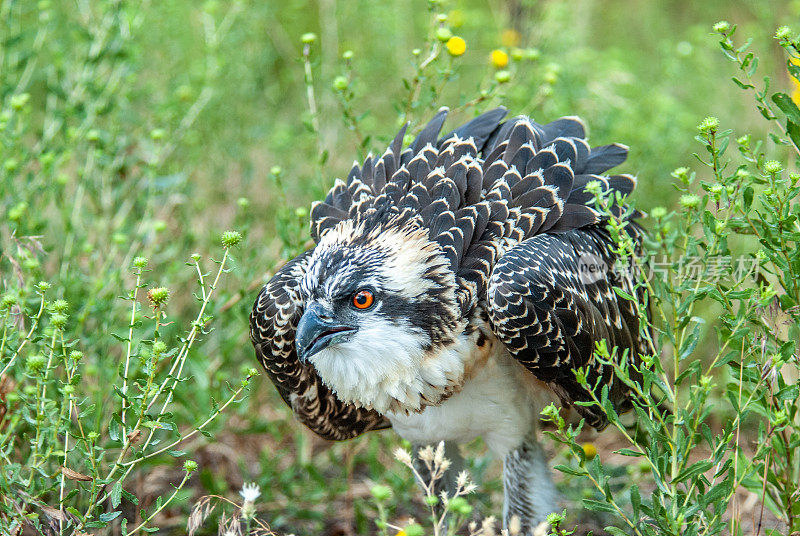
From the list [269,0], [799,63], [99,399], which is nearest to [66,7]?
[269,0]

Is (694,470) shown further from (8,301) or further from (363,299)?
(8,301)

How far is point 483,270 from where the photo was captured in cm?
326

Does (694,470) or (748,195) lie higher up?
(748,195)

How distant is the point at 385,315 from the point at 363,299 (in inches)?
4.2

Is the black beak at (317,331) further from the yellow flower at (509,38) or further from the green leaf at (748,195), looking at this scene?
the yellow flower at (509,38)

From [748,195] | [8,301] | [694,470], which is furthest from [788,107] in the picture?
[8,301]

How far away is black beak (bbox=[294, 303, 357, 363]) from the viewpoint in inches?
122

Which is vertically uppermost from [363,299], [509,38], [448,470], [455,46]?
[455,46]

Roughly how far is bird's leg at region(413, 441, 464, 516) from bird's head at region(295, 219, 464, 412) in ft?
2.46

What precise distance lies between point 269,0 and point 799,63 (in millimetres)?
5411

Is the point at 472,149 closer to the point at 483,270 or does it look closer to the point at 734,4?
the point at 483,270

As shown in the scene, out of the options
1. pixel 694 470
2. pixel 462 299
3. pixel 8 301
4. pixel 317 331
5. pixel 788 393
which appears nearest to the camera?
pixel 694 470

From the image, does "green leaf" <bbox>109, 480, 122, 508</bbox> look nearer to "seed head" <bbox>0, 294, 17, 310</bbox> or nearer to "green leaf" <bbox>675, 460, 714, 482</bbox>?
"seed head" <bbox>0, 294, 17, 310</bbox>

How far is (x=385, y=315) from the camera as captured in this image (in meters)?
3.18
